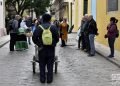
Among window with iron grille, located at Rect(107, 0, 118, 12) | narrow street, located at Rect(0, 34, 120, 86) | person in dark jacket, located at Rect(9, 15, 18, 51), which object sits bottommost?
narrow street, located at Rect(0, 34, 120, 86)

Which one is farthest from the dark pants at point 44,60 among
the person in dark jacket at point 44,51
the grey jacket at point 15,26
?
the grey jacket at point 15,26

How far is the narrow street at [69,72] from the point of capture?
11773 millimetres

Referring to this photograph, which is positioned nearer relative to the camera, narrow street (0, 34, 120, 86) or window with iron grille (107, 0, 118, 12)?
narrow street (0, 34, 120, 86)

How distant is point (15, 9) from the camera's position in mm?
63281

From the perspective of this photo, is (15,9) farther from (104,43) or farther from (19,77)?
(19,77)

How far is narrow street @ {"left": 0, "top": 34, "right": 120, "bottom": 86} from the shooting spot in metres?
11.8

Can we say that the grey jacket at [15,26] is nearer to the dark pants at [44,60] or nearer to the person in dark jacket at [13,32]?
the person in dark jacket at [13,32]

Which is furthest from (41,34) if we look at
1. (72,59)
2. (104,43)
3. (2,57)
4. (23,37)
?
(104,43)

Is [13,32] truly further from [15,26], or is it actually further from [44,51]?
[44,51]

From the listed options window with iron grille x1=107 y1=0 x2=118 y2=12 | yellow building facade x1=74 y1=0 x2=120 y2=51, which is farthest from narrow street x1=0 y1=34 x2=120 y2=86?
window with iron grille x1=107 y1=0 x2=118 y2=12

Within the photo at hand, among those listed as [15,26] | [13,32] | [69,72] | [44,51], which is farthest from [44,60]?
[13,32]

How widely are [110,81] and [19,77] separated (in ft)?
8.36

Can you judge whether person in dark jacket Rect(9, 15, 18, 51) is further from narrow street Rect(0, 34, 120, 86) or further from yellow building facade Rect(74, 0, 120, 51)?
yellow building facade Rect(74, 0, 120, 51)

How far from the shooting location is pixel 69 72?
13789mm
